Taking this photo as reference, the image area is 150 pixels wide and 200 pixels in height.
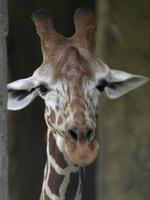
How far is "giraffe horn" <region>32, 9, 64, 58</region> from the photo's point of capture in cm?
408

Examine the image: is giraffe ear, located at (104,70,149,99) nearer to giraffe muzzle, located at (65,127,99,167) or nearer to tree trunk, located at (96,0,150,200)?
giraffe muzzle, located at (65,127,99,167)

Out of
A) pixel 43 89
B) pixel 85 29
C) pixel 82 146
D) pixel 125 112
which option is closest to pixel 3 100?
pixel 82 146

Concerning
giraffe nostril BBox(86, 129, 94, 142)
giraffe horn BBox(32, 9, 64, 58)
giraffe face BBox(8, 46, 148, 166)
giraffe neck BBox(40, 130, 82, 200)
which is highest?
giraffe horn BBox(32, 9, 64, 58)

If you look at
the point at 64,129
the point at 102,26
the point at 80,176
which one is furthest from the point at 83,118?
the point at 102,26

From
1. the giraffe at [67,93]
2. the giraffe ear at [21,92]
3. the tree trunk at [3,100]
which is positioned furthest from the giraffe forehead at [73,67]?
the tree trunk at [3,100]

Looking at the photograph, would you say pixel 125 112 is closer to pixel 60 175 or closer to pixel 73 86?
pixel 60 175

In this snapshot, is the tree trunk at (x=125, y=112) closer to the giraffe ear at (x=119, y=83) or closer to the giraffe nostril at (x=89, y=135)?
the giraffe ear at (x=119, y=83)

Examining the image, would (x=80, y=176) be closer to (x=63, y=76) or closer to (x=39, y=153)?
(x=63, y=76)

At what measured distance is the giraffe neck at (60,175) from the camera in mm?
4027

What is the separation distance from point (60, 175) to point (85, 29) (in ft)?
2.18

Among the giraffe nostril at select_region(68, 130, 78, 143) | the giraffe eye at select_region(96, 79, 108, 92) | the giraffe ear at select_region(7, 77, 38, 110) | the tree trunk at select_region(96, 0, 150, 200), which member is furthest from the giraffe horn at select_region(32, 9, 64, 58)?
the tree trunk at select_region(96, 0, 150, 200)

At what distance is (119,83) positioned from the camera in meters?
4.34

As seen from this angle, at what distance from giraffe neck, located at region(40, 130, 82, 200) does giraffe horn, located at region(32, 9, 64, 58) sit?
0.37m

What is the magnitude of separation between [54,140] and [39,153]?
9.36 ft
